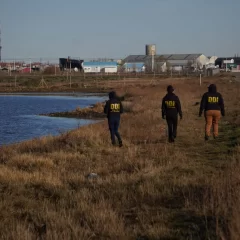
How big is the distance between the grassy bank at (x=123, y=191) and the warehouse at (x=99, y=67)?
12158cm

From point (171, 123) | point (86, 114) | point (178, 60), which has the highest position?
point (178, 60)

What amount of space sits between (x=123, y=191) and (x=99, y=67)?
5193 inches

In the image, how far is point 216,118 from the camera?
15.6m

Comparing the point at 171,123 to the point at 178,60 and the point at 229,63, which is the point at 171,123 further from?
the point at 229,63

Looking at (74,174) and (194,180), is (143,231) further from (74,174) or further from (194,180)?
(74,174)

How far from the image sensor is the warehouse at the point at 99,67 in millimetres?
136625

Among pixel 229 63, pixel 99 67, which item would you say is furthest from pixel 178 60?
pixel 99 67

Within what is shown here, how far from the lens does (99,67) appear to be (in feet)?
458

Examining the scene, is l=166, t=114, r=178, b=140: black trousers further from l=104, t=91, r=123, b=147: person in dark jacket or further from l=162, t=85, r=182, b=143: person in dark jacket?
l=104, t=91, r=123, b=147: person in dark jacket

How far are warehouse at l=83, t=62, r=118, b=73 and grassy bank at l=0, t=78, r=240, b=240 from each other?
122 meters

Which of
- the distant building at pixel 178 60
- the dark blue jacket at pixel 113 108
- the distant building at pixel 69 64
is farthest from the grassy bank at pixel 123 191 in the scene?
the distant building at pixel 178 60

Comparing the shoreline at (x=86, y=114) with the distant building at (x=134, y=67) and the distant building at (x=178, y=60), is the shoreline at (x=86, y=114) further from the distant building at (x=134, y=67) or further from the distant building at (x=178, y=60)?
the distant building at (x=178, y=60)

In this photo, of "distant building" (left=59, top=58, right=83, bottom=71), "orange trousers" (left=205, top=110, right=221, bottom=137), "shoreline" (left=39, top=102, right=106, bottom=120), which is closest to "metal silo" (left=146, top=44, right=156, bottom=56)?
"distant building" (left=59, top=58, right=83, bottom=71)

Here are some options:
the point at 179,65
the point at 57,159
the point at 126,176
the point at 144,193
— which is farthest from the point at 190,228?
the point at 179,65
